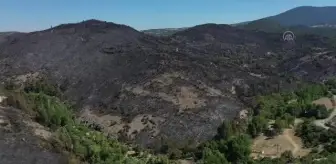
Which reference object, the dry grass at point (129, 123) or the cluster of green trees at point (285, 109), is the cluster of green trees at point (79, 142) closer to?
the dry grass at point (129, 123)

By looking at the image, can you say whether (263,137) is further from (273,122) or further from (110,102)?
(110,102)

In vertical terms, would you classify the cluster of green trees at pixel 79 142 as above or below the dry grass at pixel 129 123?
above

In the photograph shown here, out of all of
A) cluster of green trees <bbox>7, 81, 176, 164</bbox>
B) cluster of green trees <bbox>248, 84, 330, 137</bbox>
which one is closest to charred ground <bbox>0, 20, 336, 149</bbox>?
cluster of green trees <bbox>248, 84, 330, 137</bbox>

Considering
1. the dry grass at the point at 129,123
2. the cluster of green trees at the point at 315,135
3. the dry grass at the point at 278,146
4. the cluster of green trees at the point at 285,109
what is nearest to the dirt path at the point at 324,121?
the cluster of green trees at the point at 285,109

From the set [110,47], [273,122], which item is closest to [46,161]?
[273,122]

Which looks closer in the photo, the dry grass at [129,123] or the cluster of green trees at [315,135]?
the cluster of green trees at [315,135]

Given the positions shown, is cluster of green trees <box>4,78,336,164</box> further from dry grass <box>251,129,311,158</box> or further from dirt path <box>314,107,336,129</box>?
dry grass <box>251,129,311,158</box>

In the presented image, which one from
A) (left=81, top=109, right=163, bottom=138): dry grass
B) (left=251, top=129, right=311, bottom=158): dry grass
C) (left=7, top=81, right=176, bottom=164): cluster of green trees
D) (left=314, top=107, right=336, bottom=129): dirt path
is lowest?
(left=251, top=129, right=311, bottom=158): dry grass

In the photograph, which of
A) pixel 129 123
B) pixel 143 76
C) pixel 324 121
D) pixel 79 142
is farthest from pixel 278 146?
pixel 143 76

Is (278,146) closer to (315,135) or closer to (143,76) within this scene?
(315,135)
